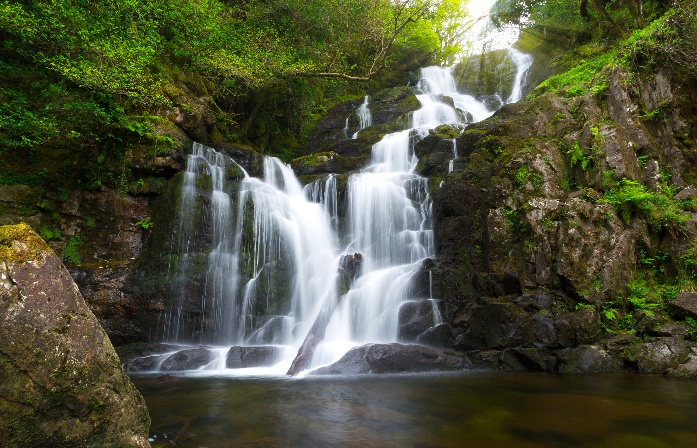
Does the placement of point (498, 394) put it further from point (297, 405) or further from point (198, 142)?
point (198, 142)

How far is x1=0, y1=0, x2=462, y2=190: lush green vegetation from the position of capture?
10930 millimetres

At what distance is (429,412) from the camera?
545 centimetres

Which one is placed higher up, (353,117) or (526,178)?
(353,117)

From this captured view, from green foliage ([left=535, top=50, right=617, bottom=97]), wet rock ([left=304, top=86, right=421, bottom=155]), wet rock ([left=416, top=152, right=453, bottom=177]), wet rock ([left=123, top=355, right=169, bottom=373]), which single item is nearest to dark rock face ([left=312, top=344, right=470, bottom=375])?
wet rock ([left=123, top=355, right=169, bottom=373])

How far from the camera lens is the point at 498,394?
635 cm

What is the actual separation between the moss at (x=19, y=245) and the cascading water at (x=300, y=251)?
6741mm

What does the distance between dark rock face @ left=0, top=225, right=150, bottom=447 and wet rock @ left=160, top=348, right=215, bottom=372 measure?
641cm

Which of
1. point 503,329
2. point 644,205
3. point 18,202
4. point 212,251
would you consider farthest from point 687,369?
point 18,202

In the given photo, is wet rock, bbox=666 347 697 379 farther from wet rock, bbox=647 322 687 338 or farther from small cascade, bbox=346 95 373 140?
small cascade, bbox=346 95 373 140

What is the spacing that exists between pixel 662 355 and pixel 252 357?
8.37 m

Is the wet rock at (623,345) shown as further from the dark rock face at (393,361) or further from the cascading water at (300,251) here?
the cascading water at (300,251)

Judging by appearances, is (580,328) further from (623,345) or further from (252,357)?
(252,357)

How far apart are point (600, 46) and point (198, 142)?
55.0 feet

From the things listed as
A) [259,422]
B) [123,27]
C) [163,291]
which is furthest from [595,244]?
[123,27]
